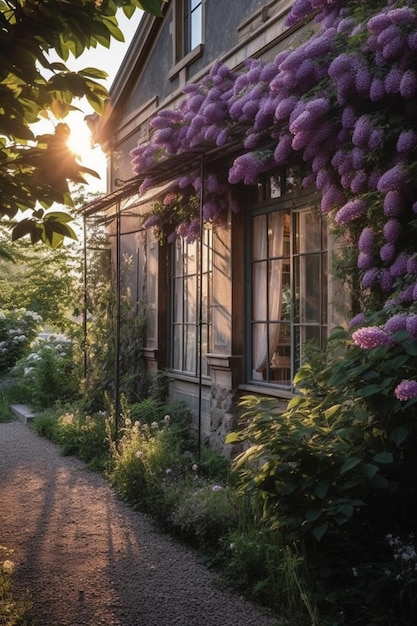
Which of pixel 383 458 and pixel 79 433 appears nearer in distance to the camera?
pixel 383 458

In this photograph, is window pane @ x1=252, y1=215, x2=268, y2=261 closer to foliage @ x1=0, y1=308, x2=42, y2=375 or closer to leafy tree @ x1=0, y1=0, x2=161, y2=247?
leafy tree @ x1=0, y1=0, x2=161, y2=247

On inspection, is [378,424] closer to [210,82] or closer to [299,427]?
[299,427]

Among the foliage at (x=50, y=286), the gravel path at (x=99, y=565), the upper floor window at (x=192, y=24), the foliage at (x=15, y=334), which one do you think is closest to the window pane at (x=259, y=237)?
the gravel path at (x=99, y=565)

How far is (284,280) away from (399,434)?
Result: 3355mm

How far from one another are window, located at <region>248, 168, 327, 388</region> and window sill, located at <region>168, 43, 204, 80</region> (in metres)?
2.71

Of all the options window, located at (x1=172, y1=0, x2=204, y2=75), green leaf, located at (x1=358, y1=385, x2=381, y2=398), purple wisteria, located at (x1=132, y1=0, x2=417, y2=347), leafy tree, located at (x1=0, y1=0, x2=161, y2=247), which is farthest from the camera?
window, located at (x1=172, y1=0, x2=204, y2=75)

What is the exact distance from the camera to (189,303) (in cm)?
908

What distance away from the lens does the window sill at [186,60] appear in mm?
8665

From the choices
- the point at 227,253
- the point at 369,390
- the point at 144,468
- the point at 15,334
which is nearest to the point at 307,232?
the point at 227,253

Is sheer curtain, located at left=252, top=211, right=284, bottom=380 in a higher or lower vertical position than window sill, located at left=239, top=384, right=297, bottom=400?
higher

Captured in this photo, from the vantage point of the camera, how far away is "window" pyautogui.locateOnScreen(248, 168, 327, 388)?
6.14 meters

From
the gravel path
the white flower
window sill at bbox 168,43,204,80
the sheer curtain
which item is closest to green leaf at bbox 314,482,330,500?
the gravel path

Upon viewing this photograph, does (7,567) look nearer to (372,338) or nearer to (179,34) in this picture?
(372,338)

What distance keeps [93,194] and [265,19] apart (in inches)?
430
